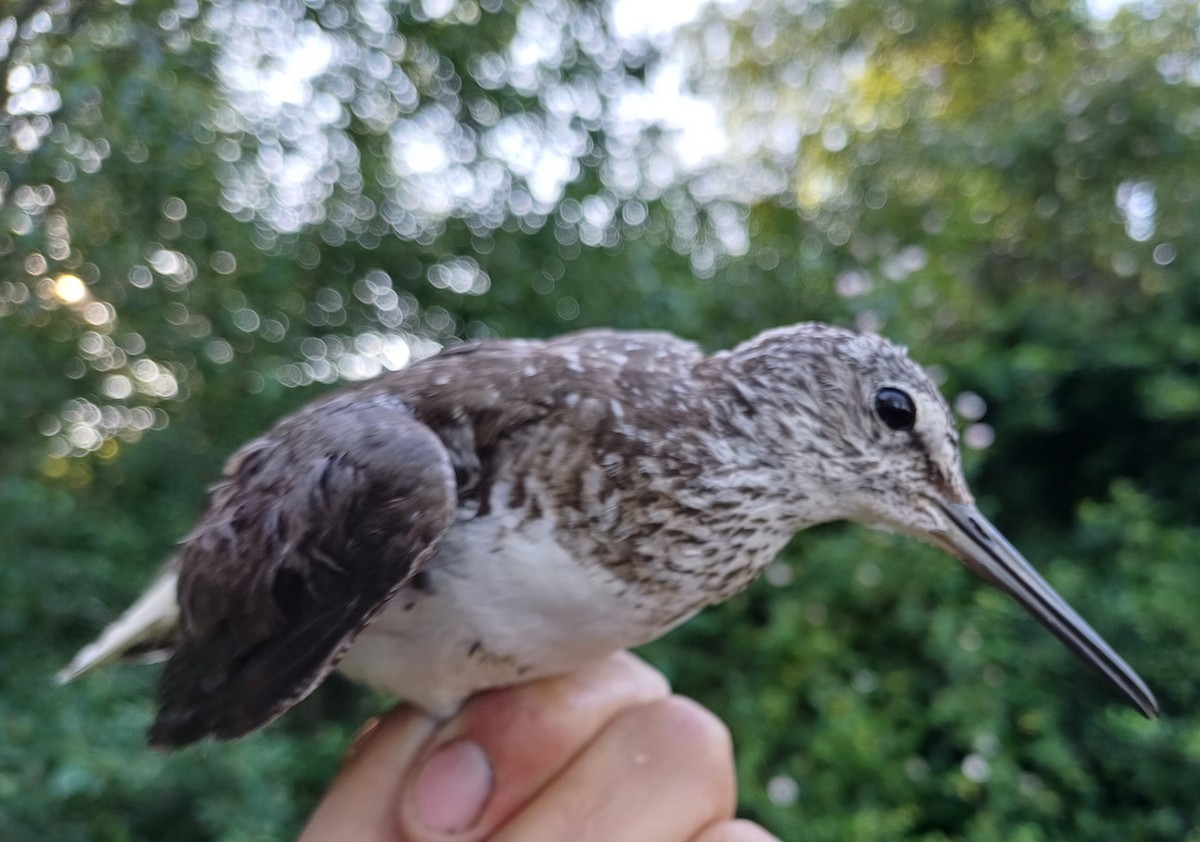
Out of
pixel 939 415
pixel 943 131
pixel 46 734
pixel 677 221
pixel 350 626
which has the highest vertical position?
pixel 943 131

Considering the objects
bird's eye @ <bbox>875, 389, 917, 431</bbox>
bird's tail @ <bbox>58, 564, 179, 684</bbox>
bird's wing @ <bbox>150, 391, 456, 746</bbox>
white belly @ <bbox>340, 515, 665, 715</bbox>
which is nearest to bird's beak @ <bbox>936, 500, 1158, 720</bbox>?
bird's eye @ <bbox>875, 389, 917, 431</bbox>

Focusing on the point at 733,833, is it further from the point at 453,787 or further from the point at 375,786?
the point at 375,786

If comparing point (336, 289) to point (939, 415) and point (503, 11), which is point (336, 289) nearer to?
point (503, 11)

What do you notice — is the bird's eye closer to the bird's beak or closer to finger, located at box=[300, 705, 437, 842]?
the bird's beak

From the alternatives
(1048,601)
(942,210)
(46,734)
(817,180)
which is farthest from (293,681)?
(817,180)

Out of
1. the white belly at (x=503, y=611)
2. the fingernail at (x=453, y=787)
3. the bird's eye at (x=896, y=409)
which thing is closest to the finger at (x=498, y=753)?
the fingernail at (x=453, y=787)

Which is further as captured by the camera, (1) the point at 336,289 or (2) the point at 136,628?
(1) the point at 336,289

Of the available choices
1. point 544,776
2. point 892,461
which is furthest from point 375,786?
point 892,461

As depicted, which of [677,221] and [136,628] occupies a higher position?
[677,221]
